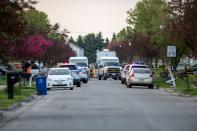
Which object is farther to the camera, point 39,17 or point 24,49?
point 39,17

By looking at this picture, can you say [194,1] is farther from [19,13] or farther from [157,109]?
[19,13]

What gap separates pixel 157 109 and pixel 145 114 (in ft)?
9.21

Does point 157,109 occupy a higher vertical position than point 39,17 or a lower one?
lower

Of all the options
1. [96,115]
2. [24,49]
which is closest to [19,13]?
[96,115]

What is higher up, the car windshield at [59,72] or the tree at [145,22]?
the tree at [145,22]

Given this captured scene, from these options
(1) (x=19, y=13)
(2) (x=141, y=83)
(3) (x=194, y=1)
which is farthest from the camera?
(2) (x=141, y=83)

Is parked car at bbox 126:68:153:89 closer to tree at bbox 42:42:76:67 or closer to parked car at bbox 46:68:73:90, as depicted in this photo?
parked car at bbox 46:68:73:90

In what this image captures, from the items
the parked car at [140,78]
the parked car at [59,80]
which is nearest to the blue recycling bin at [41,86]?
the parked car at [59,80]

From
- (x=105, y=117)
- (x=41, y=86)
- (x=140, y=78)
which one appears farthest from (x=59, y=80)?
(x=105, y=117)

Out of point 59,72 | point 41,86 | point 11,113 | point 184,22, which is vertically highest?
point 184,22

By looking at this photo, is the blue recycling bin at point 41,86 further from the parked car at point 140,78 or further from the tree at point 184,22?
the parked car at point 140,78

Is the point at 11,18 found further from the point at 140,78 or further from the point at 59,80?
the point at 140,78

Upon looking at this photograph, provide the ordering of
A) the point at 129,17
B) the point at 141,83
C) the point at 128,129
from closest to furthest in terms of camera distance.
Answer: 1. the point at 128,129
2. the point at 141,83
3. the point at 129,17

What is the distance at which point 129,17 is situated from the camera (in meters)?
90.4
